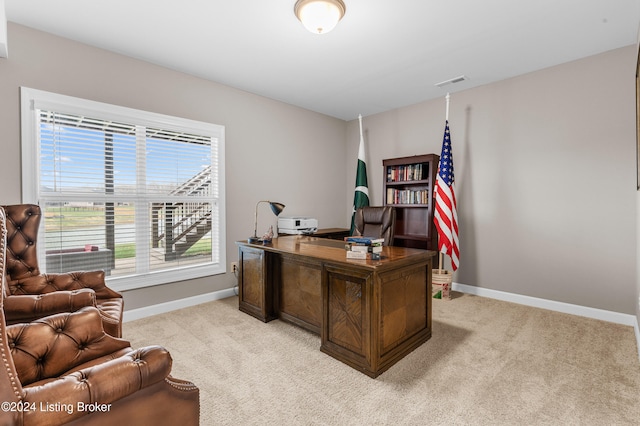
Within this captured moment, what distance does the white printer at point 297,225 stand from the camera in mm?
4043

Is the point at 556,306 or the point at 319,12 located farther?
the point at 556,306

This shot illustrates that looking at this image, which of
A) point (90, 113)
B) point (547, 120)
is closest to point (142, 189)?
point (90, 113)

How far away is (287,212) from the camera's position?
446cm

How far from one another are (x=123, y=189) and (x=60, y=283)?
3.81 feet

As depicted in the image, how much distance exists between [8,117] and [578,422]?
14.2 feet

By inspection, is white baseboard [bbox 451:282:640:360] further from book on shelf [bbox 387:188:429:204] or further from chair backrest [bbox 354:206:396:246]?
chair backrest [bbox 354:206:396:246]

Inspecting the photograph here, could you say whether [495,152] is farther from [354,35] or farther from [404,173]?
[354,35]

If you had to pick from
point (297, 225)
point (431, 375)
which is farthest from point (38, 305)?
point (297, 225)

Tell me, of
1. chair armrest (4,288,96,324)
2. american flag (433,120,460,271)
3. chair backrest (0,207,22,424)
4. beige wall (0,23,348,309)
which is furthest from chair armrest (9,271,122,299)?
american flag (433,120,460,271)

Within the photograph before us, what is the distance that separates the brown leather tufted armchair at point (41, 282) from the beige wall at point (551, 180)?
3.78m

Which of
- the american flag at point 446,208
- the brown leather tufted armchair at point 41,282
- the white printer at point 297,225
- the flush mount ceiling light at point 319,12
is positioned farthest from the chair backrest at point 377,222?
the brown leather tufted armchair at point 41,282

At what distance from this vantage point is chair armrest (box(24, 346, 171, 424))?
0.81m

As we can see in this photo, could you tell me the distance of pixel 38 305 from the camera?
5.43ft

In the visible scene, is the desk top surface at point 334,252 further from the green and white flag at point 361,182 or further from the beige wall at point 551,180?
the green and white flag at point 361,182
